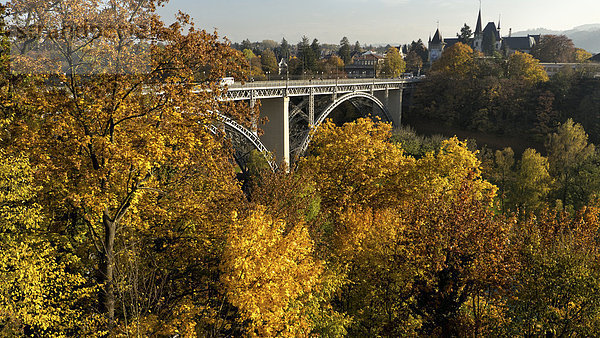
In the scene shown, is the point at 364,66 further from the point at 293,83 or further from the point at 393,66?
the point at 293,83

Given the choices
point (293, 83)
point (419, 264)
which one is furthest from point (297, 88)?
point (419, 264)

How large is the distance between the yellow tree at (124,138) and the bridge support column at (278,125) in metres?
27.2

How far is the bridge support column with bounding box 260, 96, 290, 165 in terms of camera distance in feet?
129

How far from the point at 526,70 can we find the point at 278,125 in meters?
42.7

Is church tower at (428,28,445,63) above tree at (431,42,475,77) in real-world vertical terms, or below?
above

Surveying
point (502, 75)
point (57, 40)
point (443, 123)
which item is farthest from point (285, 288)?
point (502, 75)

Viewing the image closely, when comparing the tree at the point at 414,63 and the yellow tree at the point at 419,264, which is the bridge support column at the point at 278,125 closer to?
the yellow tree at the point at 419,264

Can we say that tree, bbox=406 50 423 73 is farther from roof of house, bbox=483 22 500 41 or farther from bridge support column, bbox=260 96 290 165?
bridge support column, bbox=260 96 290 165

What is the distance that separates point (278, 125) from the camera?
3975 cm

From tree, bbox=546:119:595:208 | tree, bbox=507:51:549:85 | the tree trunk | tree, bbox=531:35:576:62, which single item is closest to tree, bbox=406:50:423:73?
tree, bbox=531:35:576:62

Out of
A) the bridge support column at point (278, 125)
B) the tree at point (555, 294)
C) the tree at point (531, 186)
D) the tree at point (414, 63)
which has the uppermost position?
the tree at point (414, 63)

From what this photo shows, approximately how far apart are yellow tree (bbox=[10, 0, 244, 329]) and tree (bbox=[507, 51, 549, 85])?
202ft

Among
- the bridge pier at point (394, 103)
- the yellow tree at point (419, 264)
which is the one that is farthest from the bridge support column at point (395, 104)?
the yellow tree at point (419, 264)

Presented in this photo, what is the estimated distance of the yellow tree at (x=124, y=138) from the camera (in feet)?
30.6
